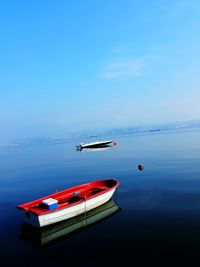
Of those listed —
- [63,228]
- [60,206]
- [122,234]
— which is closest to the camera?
[122,234]

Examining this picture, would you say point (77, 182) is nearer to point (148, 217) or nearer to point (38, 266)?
point (148, 217)

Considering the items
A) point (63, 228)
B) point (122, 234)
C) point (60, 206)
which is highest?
point (60, 206)

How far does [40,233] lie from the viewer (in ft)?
78.2

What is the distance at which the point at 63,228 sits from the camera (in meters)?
24.8

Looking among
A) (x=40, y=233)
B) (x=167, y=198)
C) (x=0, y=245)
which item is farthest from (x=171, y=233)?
(x=0, y=245)

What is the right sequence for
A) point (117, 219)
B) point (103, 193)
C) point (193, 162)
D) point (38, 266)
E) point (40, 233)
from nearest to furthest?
point (38, 266)
point (40, 233)
point (117, 219)
point (103, 193)
point (193, 162)

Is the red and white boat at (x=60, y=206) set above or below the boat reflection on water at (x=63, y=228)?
above

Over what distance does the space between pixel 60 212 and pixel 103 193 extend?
6359mm

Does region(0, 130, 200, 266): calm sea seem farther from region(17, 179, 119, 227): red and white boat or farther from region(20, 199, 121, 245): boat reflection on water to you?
region(17, 179, 119, 227): red and white boat

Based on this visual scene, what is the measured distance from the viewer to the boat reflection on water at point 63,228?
22.8 metres

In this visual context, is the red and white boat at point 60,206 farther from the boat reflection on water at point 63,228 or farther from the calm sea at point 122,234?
the calm sea at point 122,234

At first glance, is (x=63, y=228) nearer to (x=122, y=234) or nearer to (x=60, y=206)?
(x=60, y=206)

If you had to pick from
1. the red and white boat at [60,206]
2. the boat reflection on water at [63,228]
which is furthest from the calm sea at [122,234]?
the red and white boat at [60,206]

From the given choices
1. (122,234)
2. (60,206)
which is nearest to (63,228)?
(60,206)
